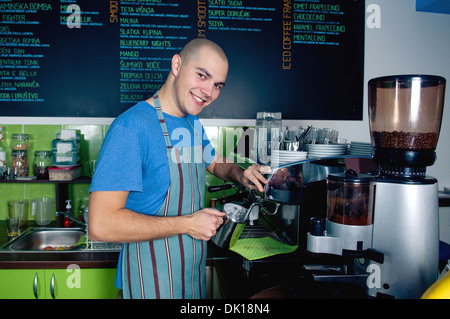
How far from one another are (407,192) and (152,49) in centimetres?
185

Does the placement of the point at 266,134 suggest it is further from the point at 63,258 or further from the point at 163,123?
the point at 63,258

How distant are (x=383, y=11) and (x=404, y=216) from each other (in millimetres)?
2080

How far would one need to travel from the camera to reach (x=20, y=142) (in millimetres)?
2316

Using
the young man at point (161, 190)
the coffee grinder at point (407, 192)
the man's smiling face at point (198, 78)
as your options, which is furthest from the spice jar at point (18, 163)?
the coffee grinder at point (407, 192)

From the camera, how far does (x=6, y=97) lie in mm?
2297

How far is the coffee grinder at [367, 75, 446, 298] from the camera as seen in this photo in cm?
97

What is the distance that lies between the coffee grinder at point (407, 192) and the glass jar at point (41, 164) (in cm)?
209

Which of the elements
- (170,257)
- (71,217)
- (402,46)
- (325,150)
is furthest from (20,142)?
(402,46)

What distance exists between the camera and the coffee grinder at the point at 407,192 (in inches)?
38.3

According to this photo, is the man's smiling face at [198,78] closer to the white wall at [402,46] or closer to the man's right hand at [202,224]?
the man's right hand at [202,224]

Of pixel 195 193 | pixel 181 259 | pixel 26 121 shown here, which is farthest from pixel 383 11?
pixel 26 121

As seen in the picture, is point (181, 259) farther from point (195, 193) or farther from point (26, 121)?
point (26, 121)

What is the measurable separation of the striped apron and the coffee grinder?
70 cm
